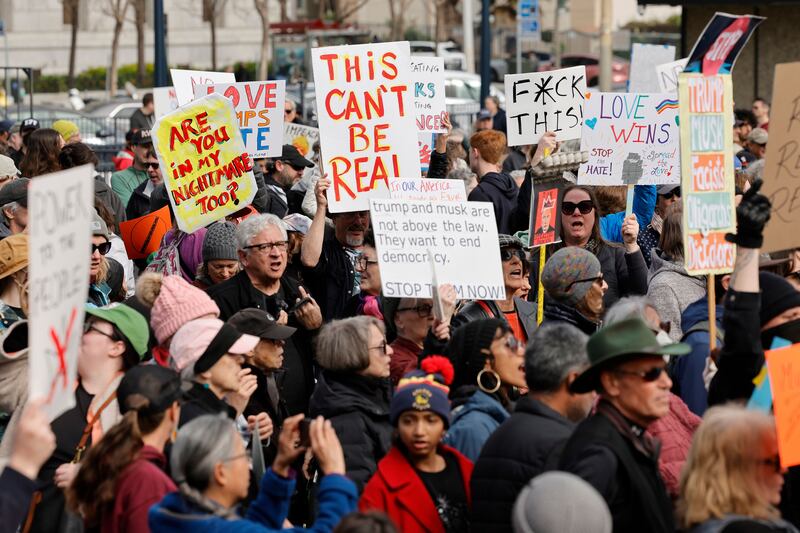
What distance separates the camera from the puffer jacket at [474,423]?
559cm

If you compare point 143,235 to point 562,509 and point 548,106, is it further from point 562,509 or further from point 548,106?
point 562,509

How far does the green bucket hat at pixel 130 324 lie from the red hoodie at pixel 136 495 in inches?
43.7

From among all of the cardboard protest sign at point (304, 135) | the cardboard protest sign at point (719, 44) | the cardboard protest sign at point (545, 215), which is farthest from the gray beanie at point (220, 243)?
the cardboard protest sign at point (304, 135)

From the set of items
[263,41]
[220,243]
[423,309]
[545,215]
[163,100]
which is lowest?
[423,309]

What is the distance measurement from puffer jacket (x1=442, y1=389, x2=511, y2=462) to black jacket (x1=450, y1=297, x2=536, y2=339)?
4.11 ft

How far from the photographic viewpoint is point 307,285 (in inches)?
334

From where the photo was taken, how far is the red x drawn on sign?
4.20 meters

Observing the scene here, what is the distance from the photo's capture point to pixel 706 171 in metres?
6.07

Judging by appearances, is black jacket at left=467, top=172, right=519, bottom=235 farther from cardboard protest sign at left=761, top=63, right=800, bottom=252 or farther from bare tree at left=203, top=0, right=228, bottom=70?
bare tree at left=203, top=0, right=228, bottom=70

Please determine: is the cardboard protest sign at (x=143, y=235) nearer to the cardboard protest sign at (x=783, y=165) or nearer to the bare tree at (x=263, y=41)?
the cardboard protest sign at (x=783, y=165)

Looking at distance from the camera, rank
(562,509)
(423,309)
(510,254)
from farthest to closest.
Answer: (510,254)
(423,309)
(562,509)

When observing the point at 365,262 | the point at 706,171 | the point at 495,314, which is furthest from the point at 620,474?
the point at 365,262

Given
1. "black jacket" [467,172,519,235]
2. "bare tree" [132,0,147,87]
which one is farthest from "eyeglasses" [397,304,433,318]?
"bare tree" [132,0,147,87]

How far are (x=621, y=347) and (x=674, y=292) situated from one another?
2749 mm
